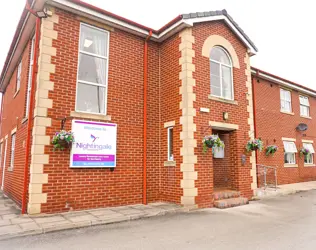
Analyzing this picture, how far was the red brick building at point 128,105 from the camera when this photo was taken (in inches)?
271

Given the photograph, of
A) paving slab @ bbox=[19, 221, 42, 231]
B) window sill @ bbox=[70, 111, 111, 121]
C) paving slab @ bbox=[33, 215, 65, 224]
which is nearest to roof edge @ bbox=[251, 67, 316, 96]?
window sill @ bbox=[70, 111, 111, 121]

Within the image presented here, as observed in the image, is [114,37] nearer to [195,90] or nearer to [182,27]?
[182,27]

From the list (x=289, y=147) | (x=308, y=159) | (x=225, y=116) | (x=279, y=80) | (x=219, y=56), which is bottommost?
(x=308, y=159)

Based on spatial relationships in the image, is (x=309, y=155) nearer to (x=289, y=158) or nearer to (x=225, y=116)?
(x=289, y=158)

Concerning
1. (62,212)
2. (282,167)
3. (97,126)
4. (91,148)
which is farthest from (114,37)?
(282,167)

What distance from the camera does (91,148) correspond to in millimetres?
7328

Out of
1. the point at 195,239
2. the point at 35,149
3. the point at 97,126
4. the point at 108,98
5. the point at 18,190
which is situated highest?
the point at 108,98

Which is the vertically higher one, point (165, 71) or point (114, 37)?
point (114, 37)

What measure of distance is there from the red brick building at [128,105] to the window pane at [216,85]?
4 centimetres

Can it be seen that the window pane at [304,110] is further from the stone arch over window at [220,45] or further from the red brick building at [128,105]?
the stone arch over window at [220,45]

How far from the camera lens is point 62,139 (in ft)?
21.6

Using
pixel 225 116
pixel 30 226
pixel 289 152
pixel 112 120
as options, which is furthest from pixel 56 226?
pixel 289 152

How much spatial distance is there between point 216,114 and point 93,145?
4.28 meters

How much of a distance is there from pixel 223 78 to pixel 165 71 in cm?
227
